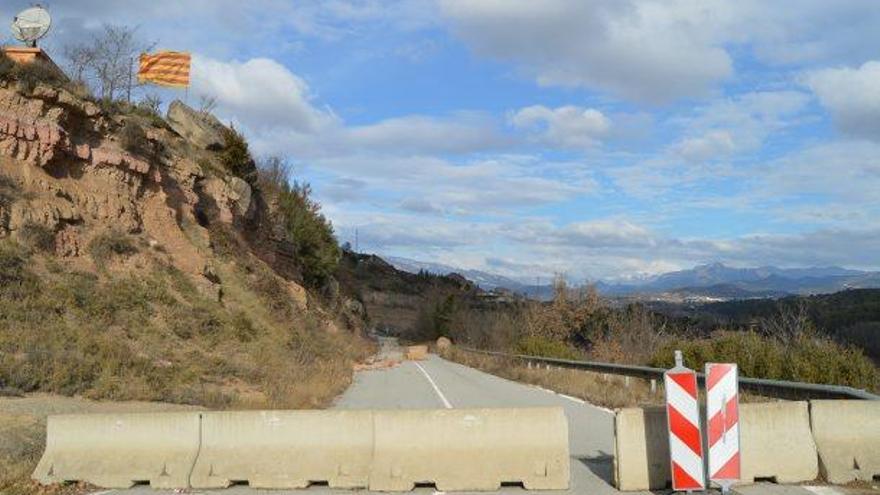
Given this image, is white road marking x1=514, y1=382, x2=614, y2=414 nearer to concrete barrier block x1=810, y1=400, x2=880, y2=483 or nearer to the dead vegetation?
the dead vegetation

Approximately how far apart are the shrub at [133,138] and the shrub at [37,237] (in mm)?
7215

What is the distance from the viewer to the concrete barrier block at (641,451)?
9.29 meters

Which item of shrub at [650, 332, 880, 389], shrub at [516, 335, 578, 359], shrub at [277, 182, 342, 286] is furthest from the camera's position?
shrub at [277, 182, 342, 286]

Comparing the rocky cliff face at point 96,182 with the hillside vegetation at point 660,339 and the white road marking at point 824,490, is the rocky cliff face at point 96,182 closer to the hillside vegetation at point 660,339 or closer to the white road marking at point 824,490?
the hillside vegetation at point 660,339

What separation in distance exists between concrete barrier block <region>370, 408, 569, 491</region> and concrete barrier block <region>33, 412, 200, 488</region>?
7.68 ft

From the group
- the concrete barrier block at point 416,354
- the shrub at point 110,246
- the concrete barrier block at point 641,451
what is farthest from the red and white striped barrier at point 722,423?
the concrete barrier block at point 416,354

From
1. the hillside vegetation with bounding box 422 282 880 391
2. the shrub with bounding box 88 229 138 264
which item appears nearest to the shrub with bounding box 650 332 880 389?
the hillside vegetation with bounding box 422 282 880 391

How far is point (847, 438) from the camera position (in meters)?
9.59

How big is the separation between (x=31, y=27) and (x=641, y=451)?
1303 inches

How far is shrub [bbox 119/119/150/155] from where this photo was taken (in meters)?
32.8

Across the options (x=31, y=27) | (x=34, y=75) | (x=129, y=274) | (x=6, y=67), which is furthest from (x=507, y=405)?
(x=31, y=27)

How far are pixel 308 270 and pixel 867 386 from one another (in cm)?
4929

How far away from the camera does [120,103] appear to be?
37.8 metres

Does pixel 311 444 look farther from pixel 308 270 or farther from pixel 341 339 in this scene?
pixel 308 270
